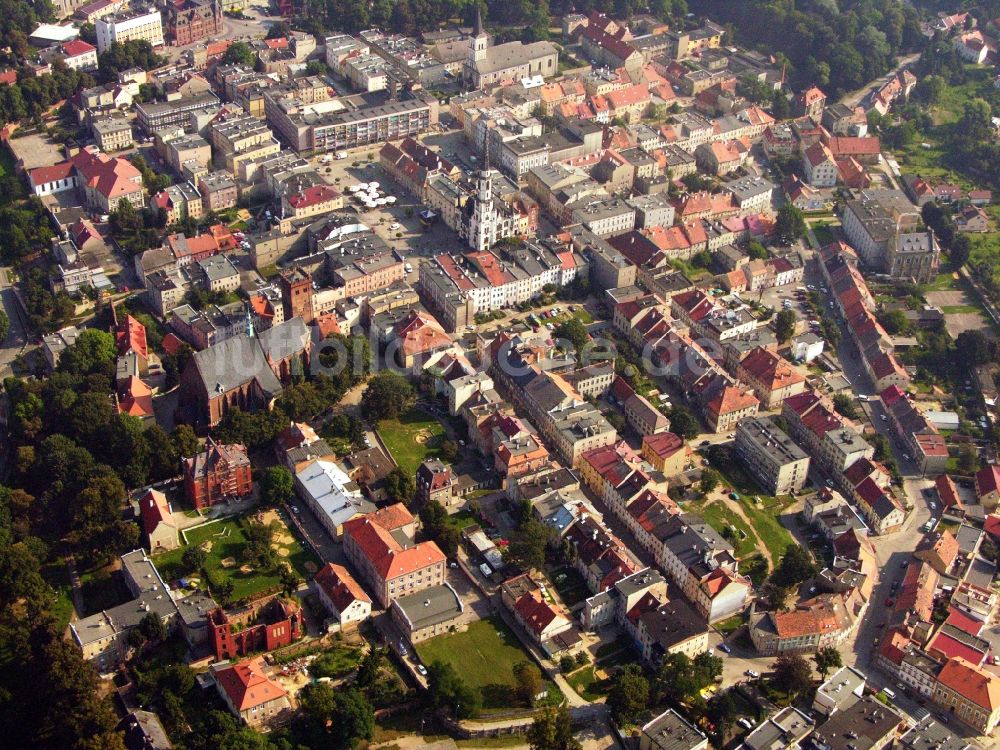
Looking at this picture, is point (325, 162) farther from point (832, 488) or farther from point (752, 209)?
point (832, 488)

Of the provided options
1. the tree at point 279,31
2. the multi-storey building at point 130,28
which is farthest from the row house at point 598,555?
the tree at point 279,31

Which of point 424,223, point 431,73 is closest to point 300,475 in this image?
point 424,223

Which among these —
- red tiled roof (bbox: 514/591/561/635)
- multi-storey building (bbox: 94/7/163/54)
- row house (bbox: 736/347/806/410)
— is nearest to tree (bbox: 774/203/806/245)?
row house (bbox: 736/347/806/410)

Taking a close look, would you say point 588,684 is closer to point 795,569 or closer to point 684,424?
point 795,569

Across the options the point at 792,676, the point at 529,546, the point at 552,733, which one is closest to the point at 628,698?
the point at 552,733

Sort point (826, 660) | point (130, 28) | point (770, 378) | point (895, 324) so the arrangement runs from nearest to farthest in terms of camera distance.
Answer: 1. point (826, 660)
2. point (770, 378)
3. point (895, 324)
4. point (130, 28)

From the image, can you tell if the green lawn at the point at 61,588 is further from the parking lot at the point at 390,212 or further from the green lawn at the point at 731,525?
the green lawn at the point at 731,525

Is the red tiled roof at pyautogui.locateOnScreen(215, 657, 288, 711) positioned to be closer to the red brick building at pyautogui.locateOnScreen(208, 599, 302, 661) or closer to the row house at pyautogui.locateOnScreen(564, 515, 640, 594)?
the red brick building at pyautogui.locateOnScreen(208, 599, 302, 661)
